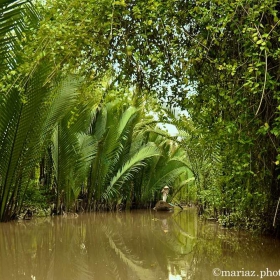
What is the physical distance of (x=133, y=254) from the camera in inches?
184

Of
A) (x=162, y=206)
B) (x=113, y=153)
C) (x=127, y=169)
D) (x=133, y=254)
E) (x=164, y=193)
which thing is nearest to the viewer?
(x=133, y=254)

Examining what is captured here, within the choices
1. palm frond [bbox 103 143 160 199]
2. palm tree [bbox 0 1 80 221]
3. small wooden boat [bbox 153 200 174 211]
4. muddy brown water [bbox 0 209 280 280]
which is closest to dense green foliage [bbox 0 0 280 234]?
palm tree [bbox 0 1 80 221]

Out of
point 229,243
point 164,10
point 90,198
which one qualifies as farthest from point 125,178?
point 164,10

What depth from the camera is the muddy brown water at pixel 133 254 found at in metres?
3.71

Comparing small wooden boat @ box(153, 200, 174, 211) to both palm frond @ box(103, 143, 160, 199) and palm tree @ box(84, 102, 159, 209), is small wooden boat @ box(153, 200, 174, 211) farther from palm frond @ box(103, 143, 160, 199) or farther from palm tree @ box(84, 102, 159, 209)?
palm frond @ box(103, 143, 160, 199)

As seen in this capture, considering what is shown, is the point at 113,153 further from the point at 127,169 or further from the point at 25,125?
the point at 25,125

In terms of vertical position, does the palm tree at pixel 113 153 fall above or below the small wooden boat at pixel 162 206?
above

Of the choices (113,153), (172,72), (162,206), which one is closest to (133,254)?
(172,72)

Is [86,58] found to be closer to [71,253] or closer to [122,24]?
[122,24]

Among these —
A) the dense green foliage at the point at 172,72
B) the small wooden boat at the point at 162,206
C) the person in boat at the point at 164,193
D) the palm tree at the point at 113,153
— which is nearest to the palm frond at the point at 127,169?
the palm tree at the point at 113,153

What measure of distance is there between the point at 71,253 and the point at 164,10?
273 centimetres

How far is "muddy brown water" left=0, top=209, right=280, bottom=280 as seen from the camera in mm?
3711

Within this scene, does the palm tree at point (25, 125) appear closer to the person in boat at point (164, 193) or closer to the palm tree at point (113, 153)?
the palm tree at point (113, 153)

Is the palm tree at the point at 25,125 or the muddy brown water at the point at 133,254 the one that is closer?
the muddy brown water at the point at 133,254
